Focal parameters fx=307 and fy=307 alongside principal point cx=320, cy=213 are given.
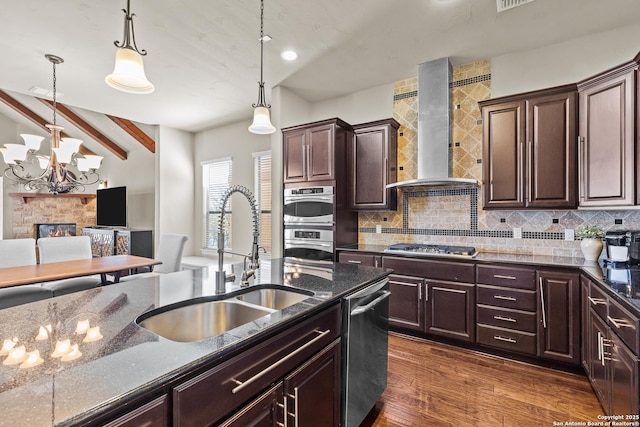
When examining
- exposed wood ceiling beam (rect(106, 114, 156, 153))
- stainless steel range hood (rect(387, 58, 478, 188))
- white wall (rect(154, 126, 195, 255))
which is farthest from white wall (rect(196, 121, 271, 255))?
stainless steel range hood (rect(387, 58, 478, 188))

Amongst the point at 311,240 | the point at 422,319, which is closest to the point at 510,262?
the point at 422,319

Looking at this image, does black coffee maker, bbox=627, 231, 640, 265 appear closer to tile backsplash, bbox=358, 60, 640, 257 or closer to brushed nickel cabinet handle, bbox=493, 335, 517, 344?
tile backsplash, bbox=358, 60, 640, 257

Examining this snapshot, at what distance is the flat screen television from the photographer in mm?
6711

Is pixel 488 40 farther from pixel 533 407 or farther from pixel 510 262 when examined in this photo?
pixel 533 407

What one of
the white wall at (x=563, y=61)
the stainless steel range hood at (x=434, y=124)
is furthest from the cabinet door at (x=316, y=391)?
the white wall at (x=563, y=61)

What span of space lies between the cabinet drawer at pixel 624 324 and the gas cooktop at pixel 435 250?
3.91 ft

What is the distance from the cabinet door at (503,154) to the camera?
292 cm

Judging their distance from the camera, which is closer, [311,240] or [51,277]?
[51,277]

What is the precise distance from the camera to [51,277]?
9.38ft

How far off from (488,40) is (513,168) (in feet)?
4.18

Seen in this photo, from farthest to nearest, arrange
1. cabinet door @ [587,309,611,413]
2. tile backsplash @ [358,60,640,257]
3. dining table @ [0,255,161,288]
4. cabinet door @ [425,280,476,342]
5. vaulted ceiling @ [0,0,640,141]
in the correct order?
tile backsplash @ [358,60,640,257]
cabinet door @ [425,280,476,342]
dining table @ [0,255,161,288]
vaulted ceiling @ [0,0,640,141]
cabinet door @ [587,309,611,413]

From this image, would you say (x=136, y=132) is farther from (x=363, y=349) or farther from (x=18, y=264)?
(x=363, y=349)

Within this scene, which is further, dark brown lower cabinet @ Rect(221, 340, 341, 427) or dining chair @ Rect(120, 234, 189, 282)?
dining chair @ Rect(120, 234, 189, 282)

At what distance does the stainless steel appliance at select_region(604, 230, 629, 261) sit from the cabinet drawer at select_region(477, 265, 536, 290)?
0.53 m
